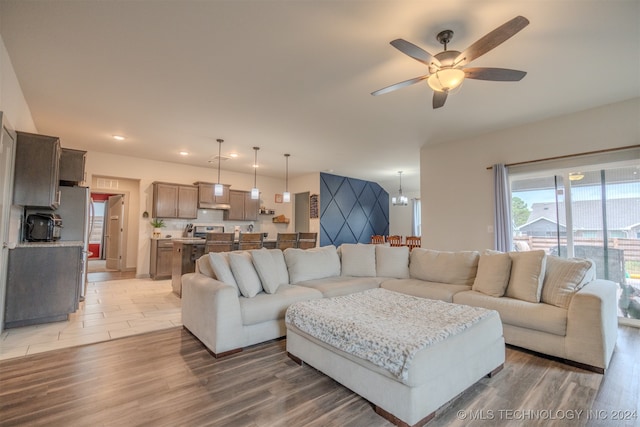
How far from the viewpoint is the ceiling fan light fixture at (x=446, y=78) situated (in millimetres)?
2191

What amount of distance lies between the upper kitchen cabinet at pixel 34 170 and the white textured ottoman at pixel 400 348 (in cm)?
323

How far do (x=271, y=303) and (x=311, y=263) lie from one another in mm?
956

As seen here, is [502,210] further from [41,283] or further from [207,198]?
[207,198]

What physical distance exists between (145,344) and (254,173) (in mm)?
5664

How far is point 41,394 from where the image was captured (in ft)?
6.28

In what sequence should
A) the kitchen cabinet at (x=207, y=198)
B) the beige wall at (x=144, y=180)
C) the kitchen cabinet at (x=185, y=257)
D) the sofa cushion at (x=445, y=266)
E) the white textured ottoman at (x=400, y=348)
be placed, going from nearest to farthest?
the white textured ottoman at (x=400, y=348)
the sofa cushion at (x=445, y=266)
the kitchen cabinet at (x=185, y=257)
the beige wall at (x=144, y=180)
the kitchen cabinet at (x=207, y=198)

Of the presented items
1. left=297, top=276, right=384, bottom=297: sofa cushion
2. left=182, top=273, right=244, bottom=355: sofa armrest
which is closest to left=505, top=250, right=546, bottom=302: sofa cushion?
left=297, top=276, right=384, bottom=297: sofa cushion

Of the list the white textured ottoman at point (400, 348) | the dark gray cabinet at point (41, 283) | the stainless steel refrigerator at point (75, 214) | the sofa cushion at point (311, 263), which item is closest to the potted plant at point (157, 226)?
the stainless steel refrigerator at point (75, 214)

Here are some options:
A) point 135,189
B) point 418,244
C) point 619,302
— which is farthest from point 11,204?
point 619,302

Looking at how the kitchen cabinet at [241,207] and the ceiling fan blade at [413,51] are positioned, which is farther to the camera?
the kitchen cabinet at [241,207]

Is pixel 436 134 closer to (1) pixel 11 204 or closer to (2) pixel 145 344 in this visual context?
(2) pixel 145 344

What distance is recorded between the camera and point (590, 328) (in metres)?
2.26

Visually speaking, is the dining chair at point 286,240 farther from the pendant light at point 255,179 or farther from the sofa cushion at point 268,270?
the sofa cushion at point 268,270

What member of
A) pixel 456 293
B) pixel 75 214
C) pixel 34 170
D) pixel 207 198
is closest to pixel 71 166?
pixel 75 214
